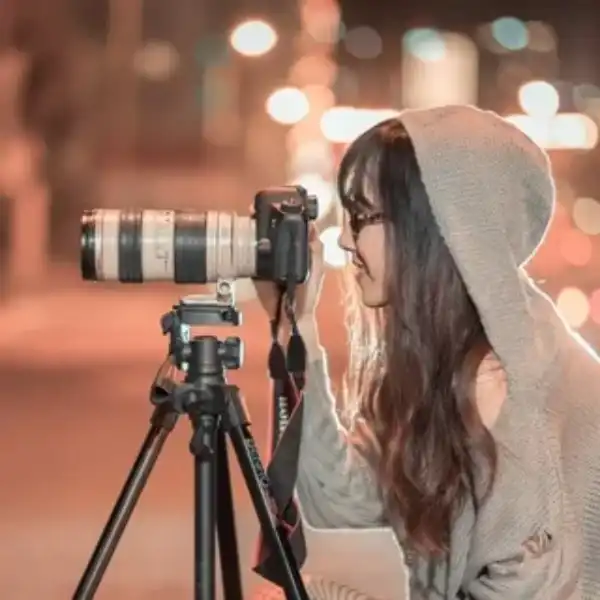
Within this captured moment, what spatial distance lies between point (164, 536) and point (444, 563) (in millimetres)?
1357

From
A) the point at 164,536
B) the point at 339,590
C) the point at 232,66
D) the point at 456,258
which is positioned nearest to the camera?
the point at 456,258

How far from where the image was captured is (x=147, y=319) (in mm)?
6336

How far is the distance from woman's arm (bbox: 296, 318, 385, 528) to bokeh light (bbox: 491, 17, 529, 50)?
5050 mm

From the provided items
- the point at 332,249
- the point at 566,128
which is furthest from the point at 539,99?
the point at 332,249

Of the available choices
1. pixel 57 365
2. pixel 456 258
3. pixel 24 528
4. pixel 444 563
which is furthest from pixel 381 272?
pixel 57 365

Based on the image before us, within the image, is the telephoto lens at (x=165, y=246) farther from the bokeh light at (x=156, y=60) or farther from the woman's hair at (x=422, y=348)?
the bokeh light at (x=156, y=60)

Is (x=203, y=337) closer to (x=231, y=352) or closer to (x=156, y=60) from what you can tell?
(x=231, y=352)

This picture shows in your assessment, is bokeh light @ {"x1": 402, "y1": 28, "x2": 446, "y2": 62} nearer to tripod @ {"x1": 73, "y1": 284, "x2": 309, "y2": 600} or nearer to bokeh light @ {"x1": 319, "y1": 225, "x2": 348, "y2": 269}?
bokeh light @ {"x1": 319, "y1": 225, "x2": 348, "y2": 269}

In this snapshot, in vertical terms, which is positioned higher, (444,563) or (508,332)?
(508,332)

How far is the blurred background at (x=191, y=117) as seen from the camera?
516 centimetres

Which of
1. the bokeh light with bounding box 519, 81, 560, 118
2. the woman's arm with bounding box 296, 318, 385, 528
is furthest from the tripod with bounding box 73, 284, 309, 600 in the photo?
the bokeh light with bounding box 519, 81, 560, 118

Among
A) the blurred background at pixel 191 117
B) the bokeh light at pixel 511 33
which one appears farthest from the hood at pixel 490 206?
the bokeh light at pixel 511 33

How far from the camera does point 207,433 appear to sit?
1234 mm

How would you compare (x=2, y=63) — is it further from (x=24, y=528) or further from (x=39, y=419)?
(x=24, y=528)
